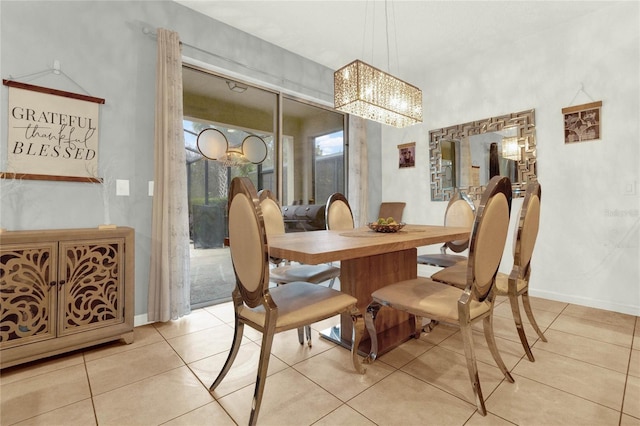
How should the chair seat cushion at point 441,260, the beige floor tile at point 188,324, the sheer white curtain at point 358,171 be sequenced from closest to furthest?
the beige floor tile at point 188,324
the chair seat cushion at point 441,260
the sheer white curtain at point 358,171

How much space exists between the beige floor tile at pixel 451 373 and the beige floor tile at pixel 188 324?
5.23 ft

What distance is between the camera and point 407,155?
14.3 ft

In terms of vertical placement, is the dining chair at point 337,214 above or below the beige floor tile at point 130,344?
above

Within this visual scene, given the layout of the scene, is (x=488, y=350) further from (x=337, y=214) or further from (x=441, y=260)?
(x=337, y=214)

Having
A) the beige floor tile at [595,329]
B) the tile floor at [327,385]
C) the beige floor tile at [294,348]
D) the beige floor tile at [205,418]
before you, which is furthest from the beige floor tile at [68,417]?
the beige floor tile at [595,329]

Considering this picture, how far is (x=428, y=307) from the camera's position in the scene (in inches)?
58.1

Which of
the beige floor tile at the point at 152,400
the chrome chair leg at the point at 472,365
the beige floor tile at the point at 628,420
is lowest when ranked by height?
the beige floor tile at the point at 628,420

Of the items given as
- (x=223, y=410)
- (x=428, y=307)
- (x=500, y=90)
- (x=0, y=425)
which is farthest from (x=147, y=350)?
(x=500, y=90)

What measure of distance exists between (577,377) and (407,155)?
3235 mm

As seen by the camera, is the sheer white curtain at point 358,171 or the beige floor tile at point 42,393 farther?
the sheer white curtain at point 358,171

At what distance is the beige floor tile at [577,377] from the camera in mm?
1489

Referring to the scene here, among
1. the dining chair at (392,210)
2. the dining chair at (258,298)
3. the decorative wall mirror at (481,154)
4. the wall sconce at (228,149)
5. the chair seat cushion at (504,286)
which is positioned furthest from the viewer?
the dining chair at (392,210)

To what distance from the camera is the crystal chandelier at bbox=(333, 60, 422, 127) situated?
2.26m

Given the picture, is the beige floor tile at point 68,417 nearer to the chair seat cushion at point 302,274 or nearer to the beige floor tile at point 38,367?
the beige floor tile at point 38,367
